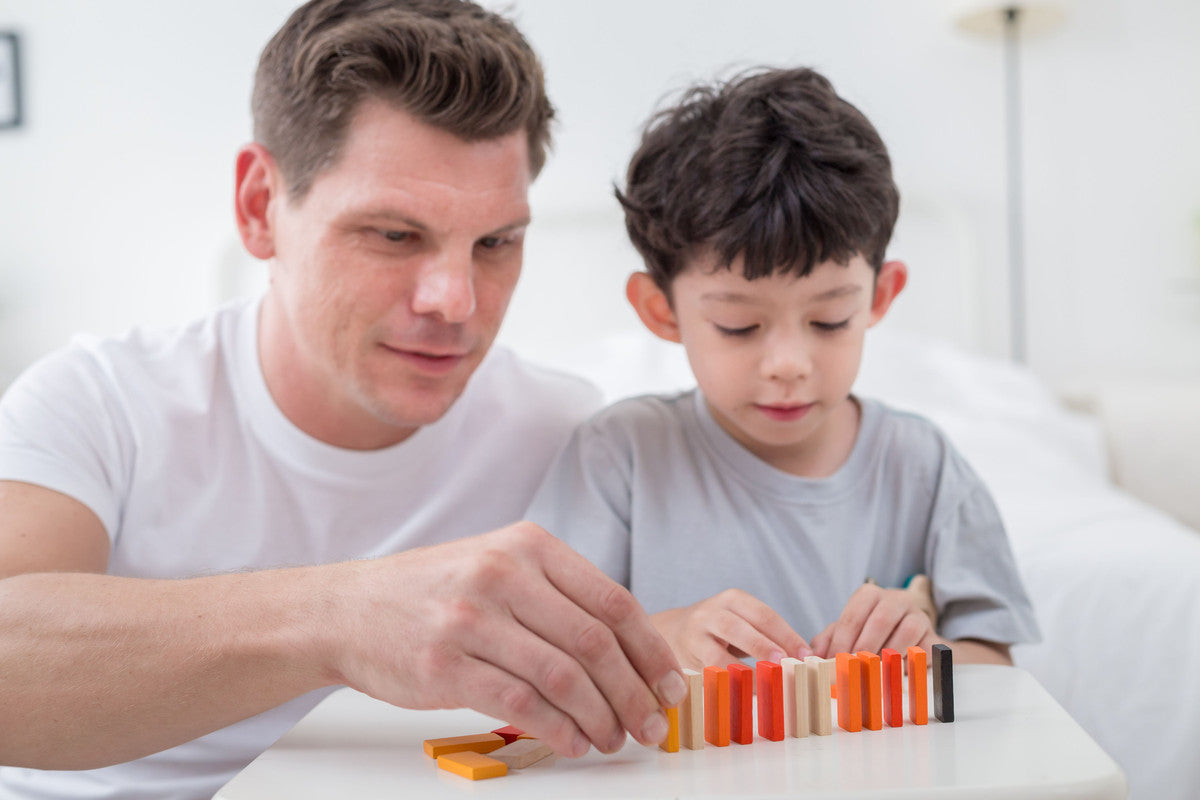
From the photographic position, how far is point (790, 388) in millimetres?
1021

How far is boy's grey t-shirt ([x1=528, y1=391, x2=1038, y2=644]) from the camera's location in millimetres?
1072

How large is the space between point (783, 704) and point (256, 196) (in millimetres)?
856

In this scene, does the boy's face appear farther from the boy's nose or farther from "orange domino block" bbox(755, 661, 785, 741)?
"orange domino block" bbox(755, 661, 785, 741)

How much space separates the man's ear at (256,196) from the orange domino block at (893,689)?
829mm

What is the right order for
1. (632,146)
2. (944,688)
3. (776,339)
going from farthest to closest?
(632,146)
(776,339)
(944,688)

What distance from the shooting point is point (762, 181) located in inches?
41.2

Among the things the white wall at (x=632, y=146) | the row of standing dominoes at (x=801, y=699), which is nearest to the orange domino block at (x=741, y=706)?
A: the row of standing dominoes at (x=801, y=699)

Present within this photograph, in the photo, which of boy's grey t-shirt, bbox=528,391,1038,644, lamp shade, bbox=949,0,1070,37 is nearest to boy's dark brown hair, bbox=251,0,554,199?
boy's grey t-shirt, bbox=528,391,1038,644

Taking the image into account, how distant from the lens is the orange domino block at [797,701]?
0.67 metres

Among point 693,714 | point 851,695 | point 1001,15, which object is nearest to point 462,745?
point 693,714

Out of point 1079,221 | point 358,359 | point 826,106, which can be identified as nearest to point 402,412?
point 358,359

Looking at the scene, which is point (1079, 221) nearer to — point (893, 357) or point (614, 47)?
point (893, 357)

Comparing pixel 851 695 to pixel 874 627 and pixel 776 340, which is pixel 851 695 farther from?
pixel 776 340

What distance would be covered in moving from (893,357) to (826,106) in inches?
51.7
